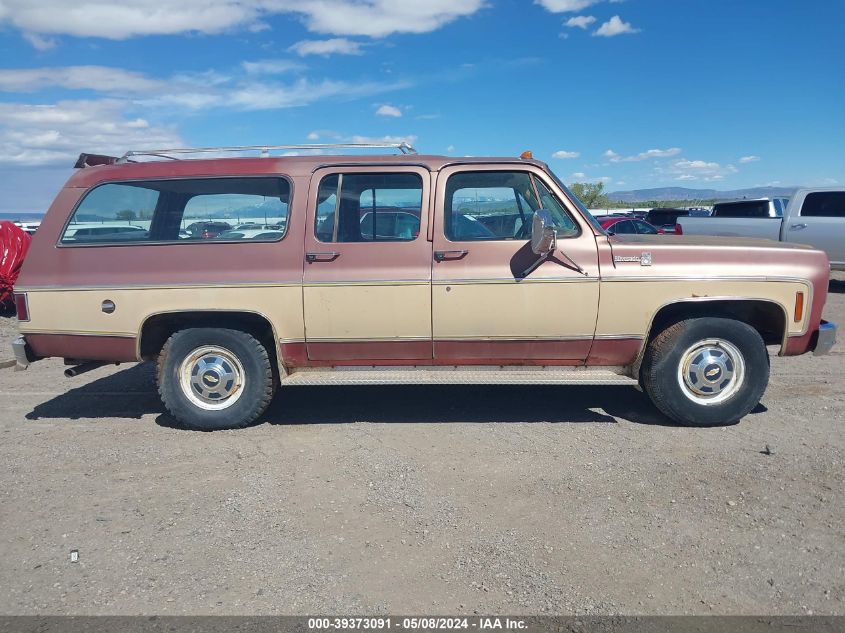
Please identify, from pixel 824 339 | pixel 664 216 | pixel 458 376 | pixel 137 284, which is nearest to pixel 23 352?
pixel 137 284

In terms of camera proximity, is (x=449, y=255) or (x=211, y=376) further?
(x=211, y=376)

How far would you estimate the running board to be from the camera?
16.8 ft

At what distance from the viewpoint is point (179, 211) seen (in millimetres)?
5445

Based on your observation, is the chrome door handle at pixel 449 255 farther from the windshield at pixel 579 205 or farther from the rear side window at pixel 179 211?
the rear side window at pixel 179 211

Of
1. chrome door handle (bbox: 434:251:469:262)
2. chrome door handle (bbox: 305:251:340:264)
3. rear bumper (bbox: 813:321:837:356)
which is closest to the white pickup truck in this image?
rear bumper (bbox: 813:321:837:356)

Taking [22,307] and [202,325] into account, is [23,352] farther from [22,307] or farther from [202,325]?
[202,325]

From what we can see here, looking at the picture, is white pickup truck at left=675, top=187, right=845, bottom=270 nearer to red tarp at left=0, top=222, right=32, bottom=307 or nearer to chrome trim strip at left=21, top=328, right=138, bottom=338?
chrome trim strip at left=21, top=328, right=138, bottom=338

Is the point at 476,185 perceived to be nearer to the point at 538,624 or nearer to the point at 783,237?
the point at 538,624

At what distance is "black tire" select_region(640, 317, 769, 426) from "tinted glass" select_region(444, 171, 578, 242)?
1.16 metres

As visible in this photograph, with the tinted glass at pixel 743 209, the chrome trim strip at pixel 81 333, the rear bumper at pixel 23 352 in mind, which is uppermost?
the tinted glass at pixel 743 209

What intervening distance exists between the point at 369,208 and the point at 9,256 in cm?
887

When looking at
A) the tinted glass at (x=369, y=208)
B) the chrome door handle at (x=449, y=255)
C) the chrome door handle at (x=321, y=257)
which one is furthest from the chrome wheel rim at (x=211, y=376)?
the chrome door handle at (x=449, y=255)

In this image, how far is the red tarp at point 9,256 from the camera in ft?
36.9

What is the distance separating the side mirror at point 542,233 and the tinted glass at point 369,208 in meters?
0.91
